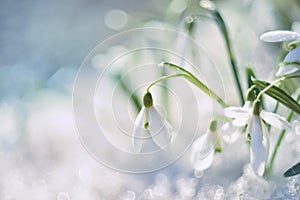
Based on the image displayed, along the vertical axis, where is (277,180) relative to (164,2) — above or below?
below

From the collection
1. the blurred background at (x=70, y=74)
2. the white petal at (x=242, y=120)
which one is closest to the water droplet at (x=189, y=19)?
the blurred background at (x=70, y=74)

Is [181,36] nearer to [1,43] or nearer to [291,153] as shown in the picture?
[291,153]

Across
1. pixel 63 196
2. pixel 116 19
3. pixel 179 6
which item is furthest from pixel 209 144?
pixel 116 19

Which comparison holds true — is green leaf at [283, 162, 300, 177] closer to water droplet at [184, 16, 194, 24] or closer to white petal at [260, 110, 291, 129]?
white petal at [260, 110, 291, 129]

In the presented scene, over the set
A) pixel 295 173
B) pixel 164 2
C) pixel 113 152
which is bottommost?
pixel 295 173

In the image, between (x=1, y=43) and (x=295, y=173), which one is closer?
(x=295, y=173)

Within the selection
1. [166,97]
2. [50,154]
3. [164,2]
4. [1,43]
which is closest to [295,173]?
[166,97]
